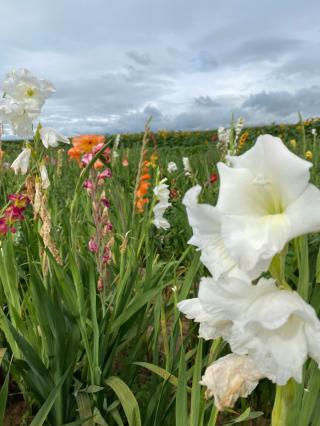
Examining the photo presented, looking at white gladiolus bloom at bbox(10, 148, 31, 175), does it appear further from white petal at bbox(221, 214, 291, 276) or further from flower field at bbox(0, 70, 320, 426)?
white petal at bbox(221, 214, 291, 276)

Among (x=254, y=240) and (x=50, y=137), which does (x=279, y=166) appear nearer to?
(x=254, y=240)

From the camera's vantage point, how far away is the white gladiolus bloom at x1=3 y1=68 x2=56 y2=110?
6.67ft

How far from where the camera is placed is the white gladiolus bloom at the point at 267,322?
0.75 m

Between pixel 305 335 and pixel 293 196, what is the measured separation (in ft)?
0.75

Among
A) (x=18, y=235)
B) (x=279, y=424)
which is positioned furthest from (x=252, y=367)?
(x=18, y=235)

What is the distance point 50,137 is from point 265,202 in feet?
4.51

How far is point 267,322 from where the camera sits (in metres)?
0.73

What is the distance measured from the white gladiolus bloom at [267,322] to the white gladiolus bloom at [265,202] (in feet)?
0.24

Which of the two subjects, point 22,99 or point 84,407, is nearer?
point 84,407

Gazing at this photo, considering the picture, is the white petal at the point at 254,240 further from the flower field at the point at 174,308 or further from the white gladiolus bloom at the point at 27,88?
the white gladiolus bloom at the point at 27,88

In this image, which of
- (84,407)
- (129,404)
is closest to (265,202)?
(129,404)

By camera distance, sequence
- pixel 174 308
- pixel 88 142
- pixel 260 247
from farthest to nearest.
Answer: pixel 88 142, pixel 174 308, pixel 260 247

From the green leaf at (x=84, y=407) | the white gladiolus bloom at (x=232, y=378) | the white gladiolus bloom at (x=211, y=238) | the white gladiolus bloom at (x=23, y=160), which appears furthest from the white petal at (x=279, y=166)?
the white gladiolus bloom at (x=23, y=160)

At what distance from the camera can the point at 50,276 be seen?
198 centimetres
